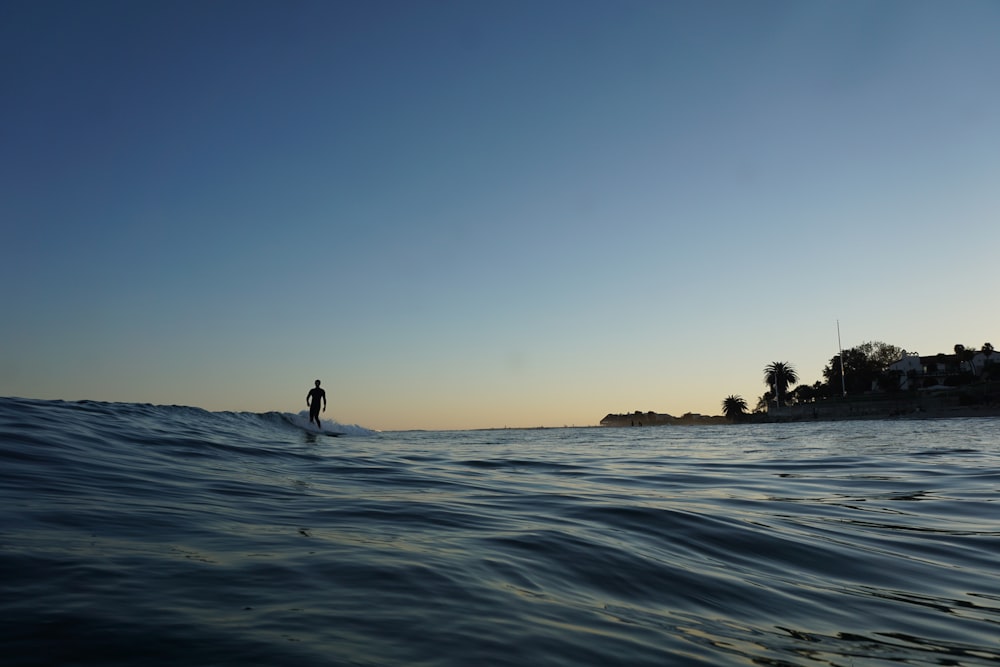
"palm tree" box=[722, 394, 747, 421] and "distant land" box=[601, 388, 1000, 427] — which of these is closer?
"distant land" box=[601, 388, 1000, 427]

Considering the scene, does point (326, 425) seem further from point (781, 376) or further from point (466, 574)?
point (781, 376)

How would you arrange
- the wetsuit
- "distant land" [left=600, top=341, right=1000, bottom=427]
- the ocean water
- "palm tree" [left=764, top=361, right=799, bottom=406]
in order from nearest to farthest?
the ocean water → the wetsuit → "distant land" [left=600, top=341, right=1000, bottom=427] → "palm tree" [left=764, top=361, right=799, bottom=406]

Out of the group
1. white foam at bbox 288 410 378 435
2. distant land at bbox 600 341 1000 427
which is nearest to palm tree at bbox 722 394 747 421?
distant land at bbox 600 341 1000 427

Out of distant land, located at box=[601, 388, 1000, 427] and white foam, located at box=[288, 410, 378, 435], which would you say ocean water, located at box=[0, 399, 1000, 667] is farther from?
distant land, located at box=[601, 388, 1000, 427]

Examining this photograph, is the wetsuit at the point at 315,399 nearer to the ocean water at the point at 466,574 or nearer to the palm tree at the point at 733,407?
the ocean water at the point at 466,574

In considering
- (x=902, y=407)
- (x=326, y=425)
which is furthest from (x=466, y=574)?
(x=902, y=407)

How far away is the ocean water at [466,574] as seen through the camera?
207 centimetres

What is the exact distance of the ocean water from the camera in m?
2.07

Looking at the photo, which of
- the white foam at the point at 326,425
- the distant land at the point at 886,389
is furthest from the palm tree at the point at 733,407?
the white foam at the point at 326,425

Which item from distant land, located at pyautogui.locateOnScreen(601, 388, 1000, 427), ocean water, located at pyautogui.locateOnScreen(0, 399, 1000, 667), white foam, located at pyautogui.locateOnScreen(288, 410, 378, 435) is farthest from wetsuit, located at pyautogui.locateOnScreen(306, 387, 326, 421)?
distant land, located at pyautogui.locateOnScreen(601, 388, 1000, 427)

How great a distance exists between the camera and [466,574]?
3.06 m

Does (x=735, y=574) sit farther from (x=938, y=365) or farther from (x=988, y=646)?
(x=938, y=365)

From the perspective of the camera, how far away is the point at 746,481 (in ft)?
29.6

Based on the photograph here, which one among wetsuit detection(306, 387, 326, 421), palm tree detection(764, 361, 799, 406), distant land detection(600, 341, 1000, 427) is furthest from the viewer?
palm tree detection(764, 361, 799, 406)
